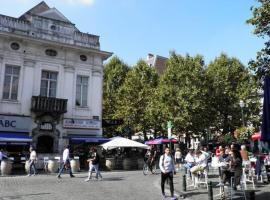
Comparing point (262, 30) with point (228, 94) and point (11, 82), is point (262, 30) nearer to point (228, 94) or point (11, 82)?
point (11, 82)

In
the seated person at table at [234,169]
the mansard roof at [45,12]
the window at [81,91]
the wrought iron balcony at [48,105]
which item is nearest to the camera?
the seated person at table at [234,169]

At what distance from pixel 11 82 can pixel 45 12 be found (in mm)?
7447

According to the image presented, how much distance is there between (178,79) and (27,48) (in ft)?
59.3

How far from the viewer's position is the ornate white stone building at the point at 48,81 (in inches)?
971

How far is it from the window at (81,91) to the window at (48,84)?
201 cm

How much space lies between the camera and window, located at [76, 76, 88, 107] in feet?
90.7

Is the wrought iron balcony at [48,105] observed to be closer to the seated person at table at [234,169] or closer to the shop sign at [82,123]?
the shop sign at [82,123]

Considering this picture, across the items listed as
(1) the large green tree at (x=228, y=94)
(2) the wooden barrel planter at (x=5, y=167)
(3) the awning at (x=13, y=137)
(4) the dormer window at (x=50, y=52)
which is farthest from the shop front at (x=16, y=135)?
(1) the large green tree at (x=228, y=94)

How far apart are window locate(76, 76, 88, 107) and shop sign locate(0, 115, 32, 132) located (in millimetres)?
4567

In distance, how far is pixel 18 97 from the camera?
24.8 m

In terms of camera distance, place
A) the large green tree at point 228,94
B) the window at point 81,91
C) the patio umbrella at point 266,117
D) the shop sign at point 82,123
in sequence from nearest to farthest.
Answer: the patio umbrella at point 266,117 < the shop sign at point 82,123 < the window at point 81,91 < the large green tree at point 228,94

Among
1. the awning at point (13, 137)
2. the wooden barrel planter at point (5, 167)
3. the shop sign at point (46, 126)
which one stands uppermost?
the shop sign at point (46, 126)

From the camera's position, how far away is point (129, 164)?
2494 cm

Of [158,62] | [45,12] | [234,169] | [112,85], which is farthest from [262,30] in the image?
[158,62]
